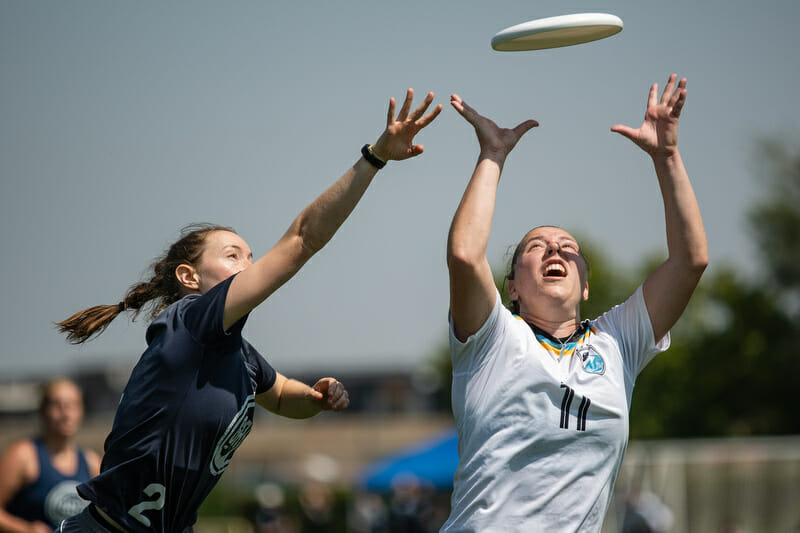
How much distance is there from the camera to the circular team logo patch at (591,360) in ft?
11.0

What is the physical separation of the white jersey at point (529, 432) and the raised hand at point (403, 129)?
689 millimetres

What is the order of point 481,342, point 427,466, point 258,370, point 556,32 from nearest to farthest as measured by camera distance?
point 481,342, point 556,32, point 258,370, point 427,466

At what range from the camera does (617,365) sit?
345 centimetres

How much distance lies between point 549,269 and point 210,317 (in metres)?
1.36

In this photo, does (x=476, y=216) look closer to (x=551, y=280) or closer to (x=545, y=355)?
(x=551, y=280)

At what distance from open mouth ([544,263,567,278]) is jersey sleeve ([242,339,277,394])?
1418 millimetres

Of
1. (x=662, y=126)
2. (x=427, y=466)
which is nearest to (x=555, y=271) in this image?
(x=662, y=126)

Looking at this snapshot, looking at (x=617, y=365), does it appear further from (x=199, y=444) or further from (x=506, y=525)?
(x=199, y=444)

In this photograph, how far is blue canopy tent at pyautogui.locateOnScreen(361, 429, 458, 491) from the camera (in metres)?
16.2

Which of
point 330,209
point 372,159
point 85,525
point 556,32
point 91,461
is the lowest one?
point 91,461

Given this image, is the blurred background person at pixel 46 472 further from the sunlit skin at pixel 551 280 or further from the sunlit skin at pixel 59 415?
the sunlit skin at pixel 551 280

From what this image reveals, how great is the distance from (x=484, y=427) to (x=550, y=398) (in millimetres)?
274

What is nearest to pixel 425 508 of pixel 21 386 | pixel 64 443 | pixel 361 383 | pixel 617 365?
pixel 64 443

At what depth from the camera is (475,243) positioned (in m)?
3.19
